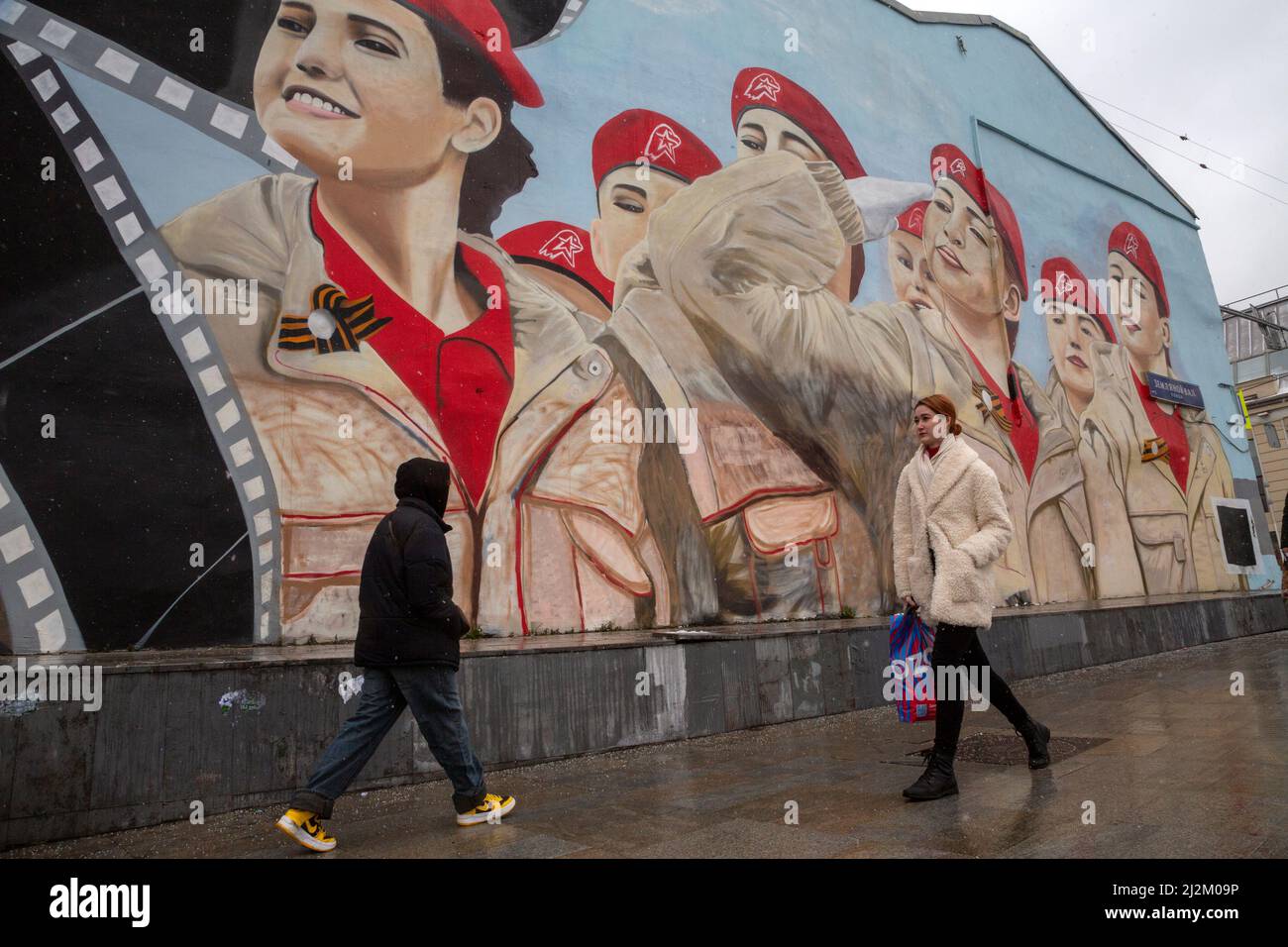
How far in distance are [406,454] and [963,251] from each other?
11.8 m

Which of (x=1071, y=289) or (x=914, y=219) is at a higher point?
(x=914, y=219)

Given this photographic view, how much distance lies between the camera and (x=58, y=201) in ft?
23.9

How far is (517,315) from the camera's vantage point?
943cm

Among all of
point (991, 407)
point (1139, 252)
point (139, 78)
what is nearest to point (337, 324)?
point (139, 78)

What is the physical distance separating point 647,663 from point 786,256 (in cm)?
790

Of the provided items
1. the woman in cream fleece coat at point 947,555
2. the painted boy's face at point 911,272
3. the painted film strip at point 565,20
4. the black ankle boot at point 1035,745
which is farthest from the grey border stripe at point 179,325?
the painted boy's face at point 911,272

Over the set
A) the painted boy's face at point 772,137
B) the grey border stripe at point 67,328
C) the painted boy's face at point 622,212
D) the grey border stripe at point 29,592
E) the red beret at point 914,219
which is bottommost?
the grey border stripe at point 29,592

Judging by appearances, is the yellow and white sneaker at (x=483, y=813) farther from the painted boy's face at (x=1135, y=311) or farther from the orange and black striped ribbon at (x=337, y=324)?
the painted boy's face at (x=1135, y=311)

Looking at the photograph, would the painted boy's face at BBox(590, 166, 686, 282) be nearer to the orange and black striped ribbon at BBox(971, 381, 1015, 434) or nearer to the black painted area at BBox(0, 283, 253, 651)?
the black painted area at BBox(0, 283, 253, 651)

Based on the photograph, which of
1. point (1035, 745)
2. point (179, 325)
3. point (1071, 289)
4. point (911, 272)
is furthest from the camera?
point (1071, 289)

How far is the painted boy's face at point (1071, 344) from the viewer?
57.6ft

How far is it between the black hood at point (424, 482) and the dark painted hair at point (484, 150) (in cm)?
582

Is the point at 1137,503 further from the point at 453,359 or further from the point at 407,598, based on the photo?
the point at 407,598
